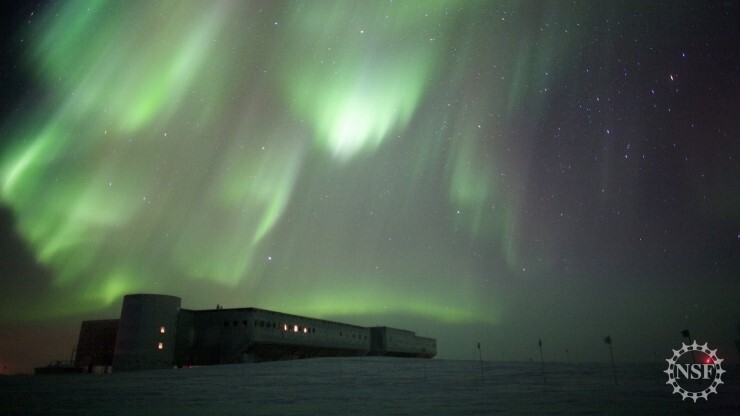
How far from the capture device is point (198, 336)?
226 feet

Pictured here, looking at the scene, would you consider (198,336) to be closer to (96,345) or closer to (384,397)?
(96,345)

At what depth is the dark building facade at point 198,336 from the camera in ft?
199

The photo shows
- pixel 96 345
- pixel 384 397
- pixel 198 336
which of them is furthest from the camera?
pixel 96 345

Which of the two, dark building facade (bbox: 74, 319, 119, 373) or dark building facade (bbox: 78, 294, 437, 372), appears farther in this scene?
dark building facade (bbox: 74, 319, 119, 373)

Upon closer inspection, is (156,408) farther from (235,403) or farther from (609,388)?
(609,388)

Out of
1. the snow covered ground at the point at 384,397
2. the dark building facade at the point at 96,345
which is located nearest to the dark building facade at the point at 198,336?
the dark building facade at the point at 96,345

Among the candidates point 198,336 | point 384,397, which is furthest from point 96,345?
point 384,397

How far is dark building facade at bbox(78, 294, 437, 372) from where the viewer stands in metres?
60.5

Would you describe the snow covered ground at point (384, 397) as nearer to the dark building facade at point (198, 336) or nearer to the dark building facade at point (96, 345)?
the dark building facade at point (198, 336)

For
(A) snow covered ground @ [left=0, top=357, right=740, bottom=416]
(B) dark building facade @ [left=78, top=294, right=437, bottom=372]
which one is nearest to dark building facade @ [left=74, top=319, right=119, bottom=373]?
(B) dark building facade @ [left=78, top=294, right=437, bottom=372]

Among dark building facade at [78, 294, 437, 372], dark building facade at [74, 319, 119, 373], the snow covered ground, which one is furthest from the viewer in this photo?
dark building facade at [74, 319, 119, 373]

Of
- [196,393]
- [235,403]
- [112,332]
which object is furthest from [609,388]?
[112,332]

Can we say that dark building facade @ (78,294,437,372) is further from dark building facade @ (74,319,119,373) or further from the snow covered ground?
the snow covered ground

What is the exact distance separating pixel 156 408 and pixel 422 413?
1126 centimetres
